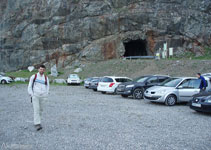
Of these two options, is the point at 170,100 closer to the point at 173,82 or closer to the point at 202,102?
the point at 173,82

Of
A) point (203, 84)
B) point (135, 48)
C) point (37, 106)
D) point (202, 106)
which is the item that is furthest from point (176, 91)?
point (135, 48)

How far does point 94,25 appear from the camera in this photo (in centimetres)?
4294

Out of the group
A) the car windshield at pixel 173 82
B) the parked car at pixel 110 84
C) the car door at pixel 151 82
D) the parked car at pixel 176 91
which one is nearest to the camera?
the parked car at pixel 176 91

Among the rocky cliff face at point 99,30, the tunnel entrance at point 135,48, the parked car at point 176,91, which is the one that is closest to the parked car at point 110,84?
the parked car at point 176,91

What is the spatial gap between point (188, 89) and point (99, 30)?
110 ft

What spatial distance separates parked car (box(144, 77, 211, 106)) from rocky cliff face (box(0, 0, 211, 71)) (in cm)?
3070

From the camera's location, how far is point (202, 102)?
8.54 meters

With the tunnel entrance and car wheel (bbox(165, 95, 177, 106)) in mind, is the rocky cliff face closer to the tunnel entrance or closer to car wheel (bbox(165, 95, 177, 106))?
the tunnel entrance

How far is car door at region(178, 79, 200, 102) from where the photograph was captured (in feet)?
37.4

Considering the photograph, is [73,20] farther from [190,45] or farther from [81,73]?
[190,45]

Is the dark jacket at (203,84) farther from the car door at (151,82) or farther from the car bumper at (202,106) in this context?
the car door at (151,82)

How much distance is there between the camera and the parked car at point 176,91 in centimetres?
1116

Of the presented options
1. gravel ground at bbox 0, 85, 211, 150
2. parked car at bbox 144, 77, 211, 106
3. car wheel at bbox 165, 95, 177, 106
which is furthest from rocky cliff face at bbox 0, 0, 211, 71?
gravel ground at bbox 0, 85, 211, 150

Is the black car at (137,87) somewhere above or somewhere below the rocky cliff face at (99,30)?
below
